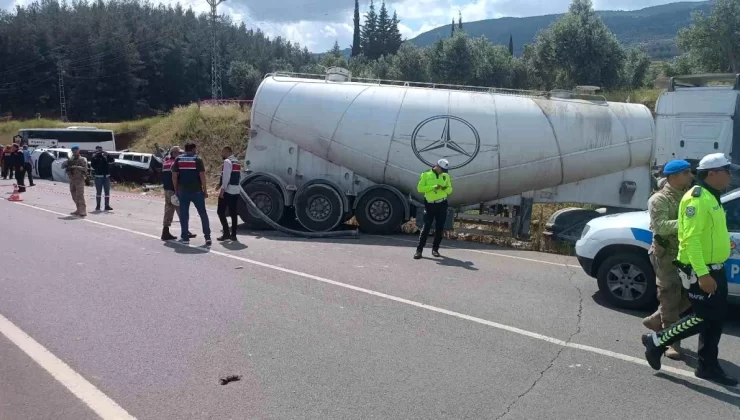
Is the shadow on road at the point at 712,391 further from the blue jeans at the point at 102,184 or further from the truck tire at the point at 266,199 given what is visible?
the blue jeans at the point at 102,184

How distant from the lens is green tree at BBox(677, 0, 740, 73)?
35.5 m

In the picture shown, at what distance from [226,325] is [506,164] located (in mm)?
7827

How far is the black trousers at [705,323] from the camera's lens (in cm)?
475

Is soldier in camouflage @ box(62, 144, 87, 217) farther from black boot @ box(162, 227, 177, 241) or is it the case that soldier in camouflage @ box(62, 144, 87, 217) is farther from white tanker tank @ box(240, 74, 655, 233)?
black boot @ box(162, 227, 177, 241)

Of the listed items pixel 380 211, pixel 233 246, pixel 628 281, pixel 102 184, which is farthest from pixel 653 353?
pixel 102 184

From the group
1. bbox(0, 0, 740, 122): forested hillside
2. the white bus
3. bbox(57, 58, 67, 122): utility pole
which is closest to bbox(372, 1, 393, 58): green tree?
bbox(0, 0, 740, 122): forested hillside

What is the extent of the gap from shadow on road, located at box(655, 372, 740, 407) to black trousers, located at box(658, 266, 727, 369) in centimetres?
20

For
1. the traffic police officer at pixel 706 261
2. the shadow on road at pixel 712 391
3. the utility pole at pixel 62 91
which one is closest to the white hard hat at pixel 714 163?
the traffic police officer at pixel 706 261

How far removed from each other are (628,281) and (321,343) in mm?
3735

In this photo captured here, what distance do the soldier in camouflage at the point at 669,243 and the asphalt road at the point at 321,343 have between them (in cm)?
49

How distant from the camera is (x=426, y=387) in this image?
15.5ft

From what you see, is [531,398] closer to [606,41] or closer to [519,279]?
[519,279]

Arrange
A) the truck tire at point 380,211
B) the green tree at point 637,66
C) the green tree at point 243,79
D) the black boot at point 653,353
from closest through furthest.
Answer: the black boot at point 653,353
the truck tire at point 380,211
the green tree at point 637,66
the green tree at point 243,79

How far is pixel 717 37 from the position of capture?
36312 mm
